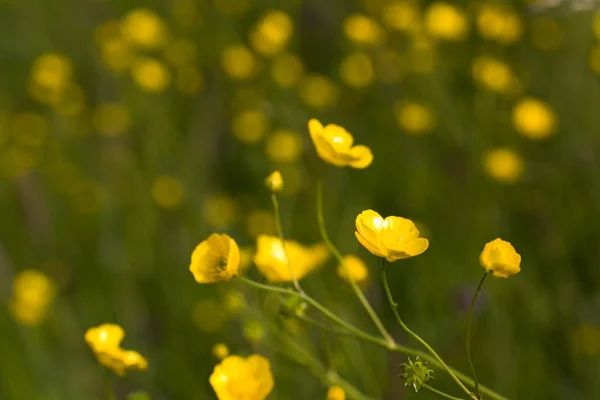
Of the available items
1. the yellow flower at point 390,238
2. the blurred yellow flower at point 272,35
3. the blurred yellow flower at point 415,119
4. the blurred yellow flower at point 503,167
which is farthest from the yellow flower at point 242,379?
the blurred yellow flower at point 272,35

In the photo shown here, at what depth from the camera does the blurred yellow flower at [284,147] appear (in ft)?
8.92

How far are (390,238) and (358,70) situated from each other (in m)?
2.35

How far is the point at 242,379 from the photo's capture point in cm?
100

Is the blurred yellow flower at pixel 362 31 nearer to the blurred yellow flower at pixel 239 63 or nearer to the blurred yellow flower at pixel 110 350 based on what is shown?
the blurred yellow flower at pixel 239 63

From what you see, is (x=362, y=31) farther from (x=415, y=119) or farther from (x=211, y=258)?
(x=211, y=258)

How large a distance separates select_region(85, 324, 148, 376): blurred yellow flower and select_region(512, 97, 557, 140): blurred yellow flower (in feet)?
6.00

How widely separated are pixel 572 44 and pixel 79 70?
8.66 feet

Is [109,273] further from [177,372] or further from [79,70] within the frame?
[79,70]

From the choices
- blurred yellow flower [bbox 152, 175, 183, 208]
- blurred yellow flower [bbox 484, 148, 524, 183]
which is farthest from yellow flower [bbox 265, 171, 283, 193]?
blurred yellow flower [bbox 152, 175, 183, 208]

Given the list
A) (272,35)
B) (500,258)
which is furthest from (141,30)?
(500,258)

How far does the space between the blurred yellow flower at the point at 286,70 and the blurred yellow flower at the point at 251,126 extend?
17 cm

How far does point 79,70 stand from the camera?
4.00 metres

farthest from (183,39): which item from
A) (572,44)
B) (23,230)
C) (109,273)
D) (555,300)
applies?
(555,300)

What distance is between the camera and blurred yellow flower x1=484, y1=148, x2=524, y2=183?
2.36 metres
